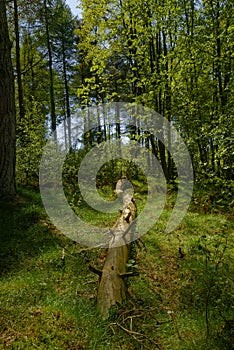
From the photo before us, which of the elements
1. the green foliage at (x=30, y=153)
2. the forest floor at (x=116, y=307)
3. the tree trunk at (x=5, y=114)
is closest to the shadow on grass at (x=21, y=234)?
the forest floor at (x=116, y=307)

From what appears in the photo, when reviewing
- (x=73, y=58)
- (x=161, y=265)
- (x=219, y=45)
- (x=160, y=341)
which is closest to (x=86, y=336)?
(x=160, y=341)

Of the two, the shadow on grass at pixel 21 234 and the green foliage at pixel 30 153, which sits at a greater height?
the green foliage at pixel 30 153

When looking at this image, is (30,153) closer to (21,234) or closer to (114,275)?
(21,234)

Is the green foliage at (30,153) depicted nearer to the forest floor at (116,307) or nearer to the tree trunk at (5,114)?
the tree trunk at (5,114)

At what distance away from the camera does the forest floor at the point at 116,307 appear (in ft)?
10.7

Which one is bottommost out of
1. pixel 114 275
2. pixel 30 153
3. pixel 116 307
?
pixel 116 307

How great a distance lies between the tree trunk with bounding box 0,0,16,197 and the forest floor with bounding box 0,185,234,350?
1.25m

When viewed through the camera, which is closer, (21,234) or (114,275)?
(114,275)

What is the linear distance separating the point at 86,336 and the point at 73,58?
78.1 ft

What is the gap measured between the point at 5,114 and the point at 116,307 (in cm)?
664

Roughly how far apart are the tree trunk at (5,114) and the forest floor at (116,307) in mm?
1246

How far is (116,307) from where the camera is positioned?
3607 mm

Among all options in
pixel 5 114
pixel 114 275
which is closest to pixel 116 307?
pixel 114 275

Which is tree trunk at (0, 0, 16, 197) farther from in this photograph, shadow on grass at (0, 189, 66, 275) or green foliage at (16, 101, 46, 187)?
green foliage at (16, 101, 46, 187)
